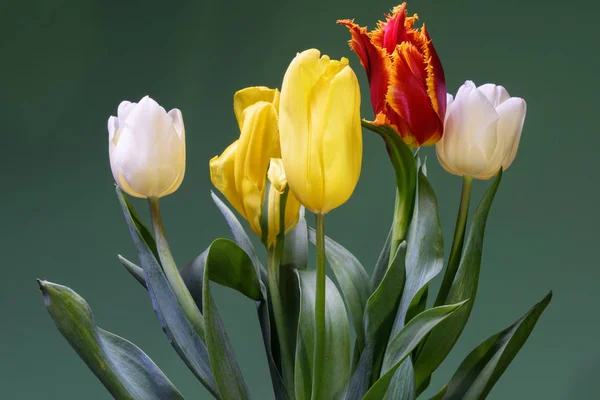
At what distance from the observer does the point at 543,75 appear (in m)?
1.37

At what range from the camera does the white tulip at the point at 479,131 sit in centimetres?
78

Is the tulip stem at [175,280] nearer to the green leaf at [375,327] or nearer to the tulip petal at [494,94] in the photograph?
the green leaf at [375,327]

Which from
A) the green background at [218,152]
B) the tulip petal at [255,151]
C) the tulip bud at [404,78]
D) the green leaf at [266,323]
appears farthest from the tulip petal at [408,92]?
the green background at [218,152]

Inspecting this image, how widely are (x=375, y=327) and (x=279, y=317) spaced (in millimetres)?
93

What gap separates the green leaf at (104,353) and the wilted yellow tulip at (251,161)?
165 millimetres

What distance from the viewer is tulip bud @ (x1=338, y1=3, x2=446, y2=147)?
2.43 feet

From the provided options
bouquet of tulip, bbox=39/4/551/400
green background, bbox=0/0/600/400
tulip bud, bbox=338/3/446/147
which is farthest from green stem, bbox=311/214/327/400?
green background, bbox=0/0/600/400

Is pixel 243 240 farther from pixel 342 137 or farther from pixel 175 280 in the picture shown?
pixel 342 137

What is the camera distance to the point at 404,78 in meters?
0.74

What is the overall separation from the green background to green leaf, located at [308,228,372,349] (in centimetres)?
53

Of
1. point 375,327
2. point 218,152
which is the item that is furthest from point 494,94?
point 218,152

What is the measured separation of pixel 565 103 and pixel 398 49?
71cm

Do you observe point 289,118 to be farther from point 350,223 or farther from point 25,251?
point 25,251

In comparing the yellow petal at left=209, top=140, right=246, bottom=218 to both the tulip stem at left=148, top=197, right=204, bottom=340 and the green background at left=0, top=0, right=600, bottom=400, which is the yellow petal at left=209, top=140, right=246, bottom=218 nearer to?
the tulip stem at left=148, top=197, right=204, bottom=340
